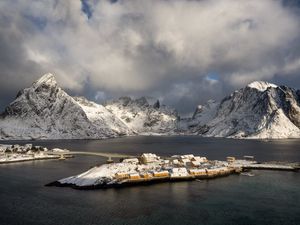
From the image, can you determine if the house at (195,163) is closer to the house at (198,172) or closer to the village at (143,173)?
the village at (143,173)

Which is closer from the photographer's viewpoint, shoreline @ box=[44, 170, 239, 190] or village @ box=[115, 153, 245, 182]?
shoreline @ box=[44, 170, 239, 190]

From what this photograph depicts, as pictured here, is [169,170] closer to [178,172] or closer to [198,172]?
[178,172]

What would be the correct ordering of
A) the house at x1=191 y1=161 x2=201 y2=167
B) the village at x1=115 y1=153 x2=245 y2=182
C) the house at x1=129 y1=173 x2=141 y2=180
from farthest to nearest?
the house at x1=191 y1=161 x2=201 y2=167 → the village at x1=115 y1=153 x2=245 y2=182 → the house at x1=129 y1=173 x2=141 y2=180

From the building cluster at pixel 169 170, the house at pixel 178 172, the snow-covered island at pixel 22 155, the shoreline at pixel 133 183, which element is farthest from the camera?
the snow-covered island at pixel 22 155

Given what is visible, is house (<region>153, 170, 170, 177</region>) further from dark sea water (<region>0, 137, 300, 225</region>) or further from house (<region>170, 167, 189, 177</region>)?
dark sea water (<region>0, 137, 300, 225</region>)

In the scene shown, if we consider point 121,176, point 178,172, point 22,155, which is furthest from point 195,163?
point 22,155

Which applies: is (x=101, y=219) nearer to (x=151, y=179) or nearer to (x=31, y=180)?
(x=151, y=179)

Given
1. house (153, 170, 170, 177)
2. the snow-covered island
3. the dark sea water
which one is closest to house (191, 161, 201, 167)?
the dark sea water

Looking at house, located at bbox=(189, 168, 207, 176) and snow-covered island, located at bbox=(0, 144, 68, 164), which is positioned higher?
snow-covered island, located at bbox=(0, 144, 68, 164)

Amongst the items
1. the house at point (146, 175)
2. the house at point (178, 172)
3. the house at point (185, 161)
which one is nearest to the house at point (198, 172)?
the house at point (178, 172)
